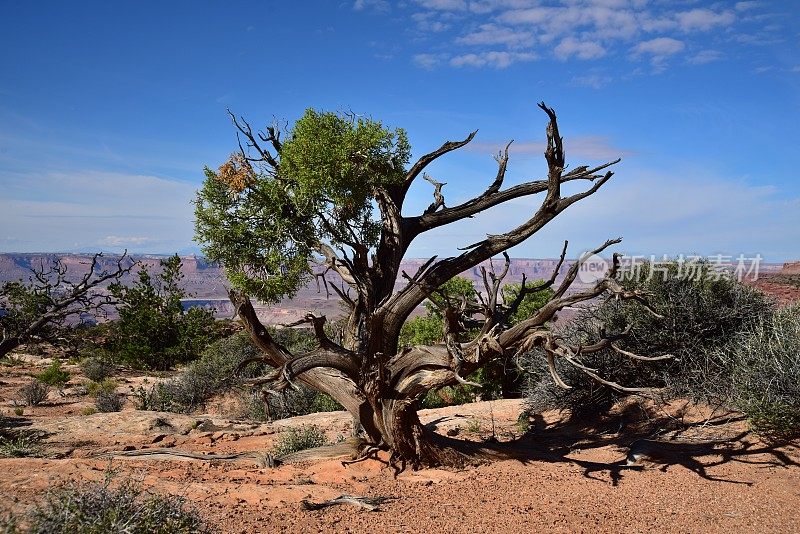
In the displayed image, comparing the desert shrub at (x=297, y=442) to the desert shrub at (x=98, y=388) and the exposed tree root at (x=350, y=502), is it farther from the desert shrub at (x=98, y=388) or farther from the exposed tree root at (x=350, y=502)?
the desert shrub at (x=98, y=388)

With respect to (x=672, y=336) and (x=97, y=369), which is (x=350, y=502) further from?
(x=97, y=369)

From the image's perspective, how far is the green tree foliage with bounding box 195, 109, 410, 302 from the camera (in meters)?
8.12

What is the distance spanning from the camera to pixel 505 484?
7789 millimetres

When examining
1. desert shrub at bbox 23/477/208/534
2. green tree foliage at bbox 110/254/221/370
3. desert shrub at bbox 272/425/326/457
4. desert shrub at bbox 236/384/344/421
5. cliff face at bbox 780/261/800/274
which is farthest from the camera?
cliff face at bbox 780/261/800/274

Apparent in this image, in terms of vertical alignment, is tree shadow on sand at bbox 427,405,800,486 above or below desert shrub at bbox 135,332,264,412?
above

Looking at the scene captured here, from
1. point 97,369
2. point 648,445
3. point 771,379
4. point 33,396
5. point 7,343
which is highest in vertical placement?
point 771,379

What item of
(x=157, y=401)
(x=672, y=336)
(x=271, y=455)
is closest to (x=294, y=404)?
(x=157, y=401)

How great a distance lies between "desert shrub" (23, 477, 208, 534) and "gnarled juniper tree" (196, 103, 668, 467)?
284 centimetres

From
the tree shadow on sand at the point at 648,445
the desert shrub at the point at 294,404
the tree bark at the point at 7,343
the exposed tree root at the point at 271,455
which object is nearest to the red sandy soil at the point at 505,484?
the tree shadow on sand at the point at 648,445

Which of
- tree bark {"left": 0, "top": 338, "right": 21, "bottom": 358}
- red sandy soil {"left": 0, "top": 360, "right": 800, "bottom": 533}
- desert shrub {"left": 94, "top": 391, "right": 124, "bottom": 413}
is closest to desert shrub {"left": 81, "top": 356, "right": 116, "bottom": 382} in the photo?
desert shrub {"left": 94, "top": 391, "right": 124, "bottom": 413}

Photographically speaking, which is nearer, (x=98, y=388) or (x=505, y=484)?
(x=505, y=484)

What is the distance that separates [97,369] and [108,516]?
2324 centimetres

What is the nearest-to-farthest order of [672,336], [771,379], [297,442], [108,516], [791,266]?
[108,516]
[771,379]
[297,442]
[672,336]
[791,266]

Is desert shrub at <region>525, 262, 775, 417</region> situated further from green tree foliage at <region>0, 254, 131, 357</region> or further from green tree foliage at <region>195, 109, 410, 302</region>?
green tree foliage at <region>0, 254, 131, 357</region>
